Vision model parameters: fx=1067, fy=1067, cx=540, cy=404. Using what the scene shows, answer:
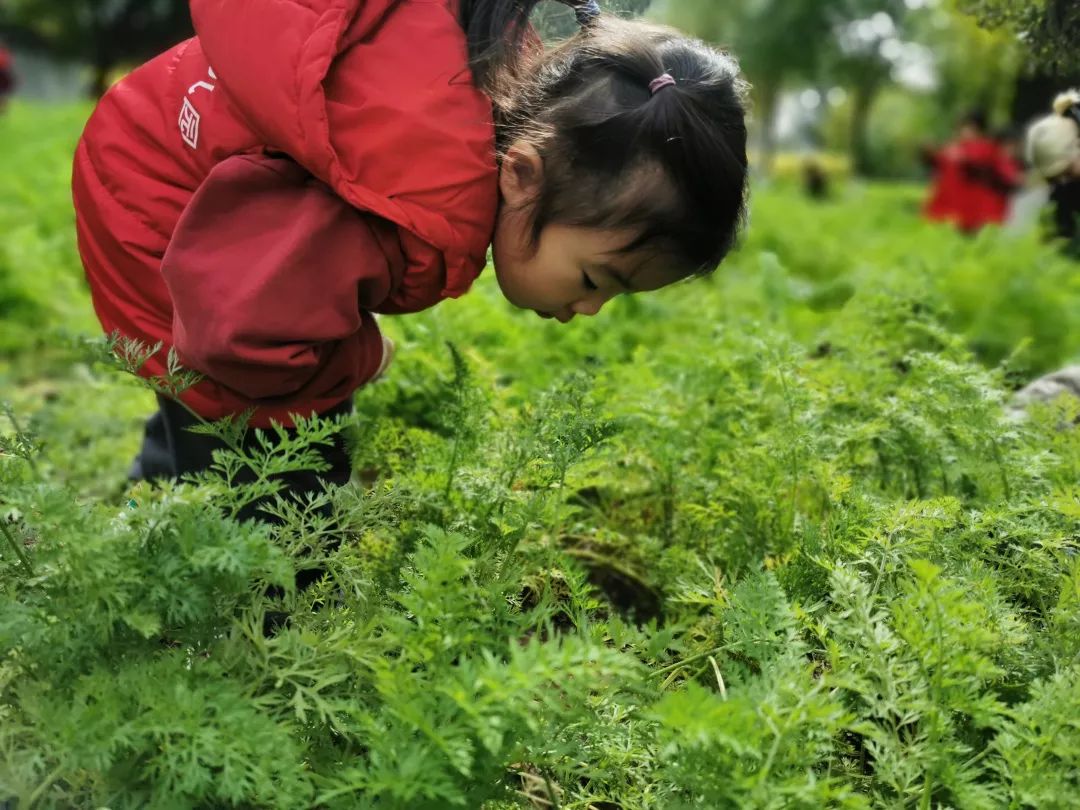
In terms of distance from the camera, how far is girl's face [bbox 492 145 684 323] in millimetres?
1947

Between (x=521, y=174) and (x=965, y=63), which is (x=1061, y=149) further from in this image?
(x=965, y=63)

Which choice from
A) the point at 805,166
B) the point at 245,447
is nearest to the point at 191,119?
the point at 245,447

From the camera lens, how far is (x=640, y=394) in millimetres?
2553

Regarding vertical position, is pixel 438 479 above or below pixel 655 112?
below

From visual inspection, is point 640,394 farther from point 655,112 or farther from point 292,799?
point 292,799

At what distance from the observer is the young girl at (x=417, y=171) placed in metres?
1.87

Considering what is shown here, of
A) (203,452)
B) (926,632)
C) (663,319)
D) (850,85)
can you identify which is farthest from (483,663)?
(850,85)

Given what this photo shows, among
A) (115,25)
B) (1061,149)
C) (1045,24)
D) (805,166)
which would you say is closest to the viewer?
(1045,24)

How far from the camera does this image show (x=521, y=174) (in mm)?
1967

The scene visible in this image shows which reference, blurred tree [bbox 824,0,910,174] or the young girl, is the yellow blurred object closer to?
blurred tree [bbox 824,0,910,174]

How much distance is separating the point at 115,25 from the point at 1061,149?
27557 millimetres

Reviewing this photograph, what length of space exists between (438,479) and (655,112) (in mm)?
792

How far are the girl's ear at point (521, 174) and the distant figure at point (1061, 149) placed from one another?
4.88ft

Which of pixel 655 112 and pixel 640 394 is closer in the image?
pixel 655 112
